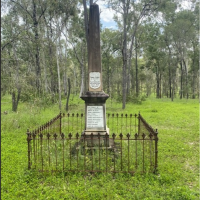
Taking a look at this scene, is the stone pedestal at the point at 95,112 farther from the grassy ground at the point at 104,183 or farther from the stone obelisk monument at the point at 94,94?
the grassy ground at the point at 104,183

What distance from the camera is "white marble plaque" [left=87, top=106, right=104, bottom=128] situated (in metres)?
5.66

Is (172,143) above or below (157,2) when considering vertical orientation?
below

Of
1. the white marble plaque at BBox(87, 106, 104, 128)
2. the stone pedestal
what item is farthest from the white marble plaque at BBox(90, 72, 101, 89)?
the white marble plaque at BBox(87, 106, 104, 128)

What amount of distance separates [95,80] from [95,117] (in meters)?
1.10

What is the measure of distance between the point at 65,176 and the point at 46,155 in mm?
1311

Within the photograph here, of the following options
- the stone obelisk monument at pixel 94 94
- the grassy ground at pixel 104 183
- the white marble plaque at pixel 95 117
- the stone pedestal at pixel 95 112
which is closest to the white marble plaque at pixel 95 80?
the stone obelisk monument at pixel 94 94

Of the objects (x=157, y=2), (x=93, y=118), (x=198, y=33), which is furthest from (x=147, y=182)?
(x=198, y=33)

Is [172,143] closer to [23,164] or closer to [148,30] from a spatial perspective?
[23,164]

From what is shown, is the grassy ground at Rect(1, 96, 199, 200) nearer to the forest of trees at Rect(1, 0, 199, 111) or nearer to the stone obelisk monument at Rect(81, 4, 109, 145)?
the stone obelisk monument at Rect(81, 4, 109, 145)

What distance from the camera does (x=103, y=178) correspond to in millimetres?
4020

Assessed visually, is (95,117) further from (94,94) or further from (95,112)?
(94,94)

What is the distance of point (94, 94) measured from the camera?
5613mm

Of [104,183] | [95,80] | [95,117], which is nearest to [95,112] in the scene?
[95,117]

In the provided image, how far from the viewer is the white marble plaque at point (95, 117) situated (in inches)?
223
